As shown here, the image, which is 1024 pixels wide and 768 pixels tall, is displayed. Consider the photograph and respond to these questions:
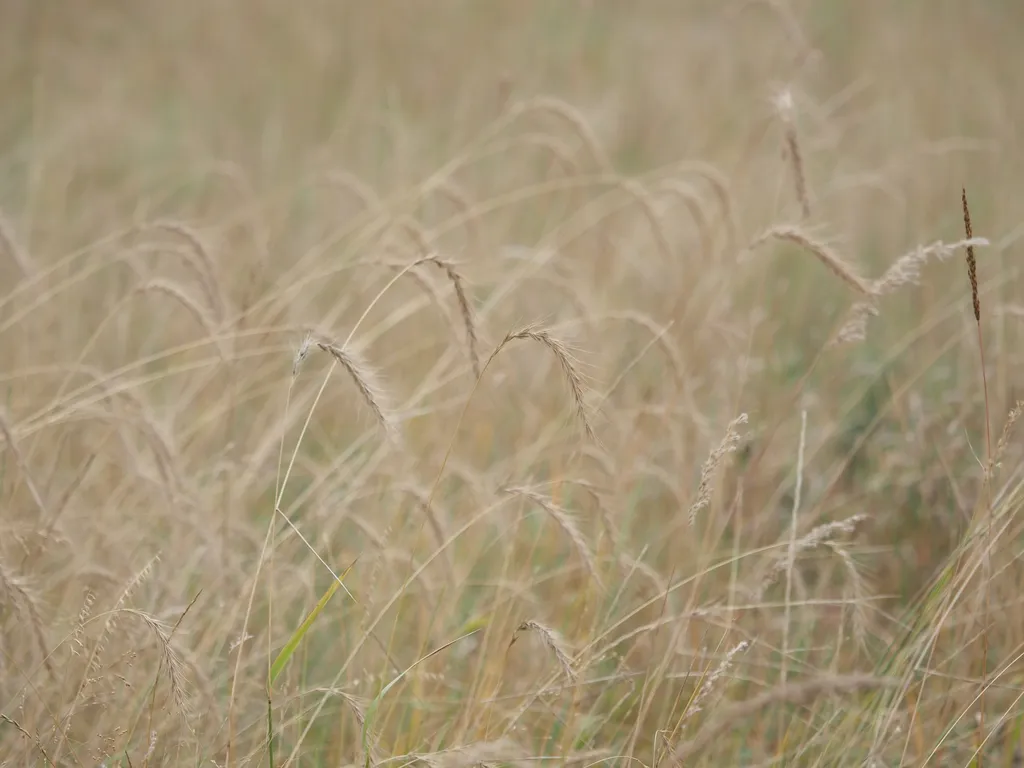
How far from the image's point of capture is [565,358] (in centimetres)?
136

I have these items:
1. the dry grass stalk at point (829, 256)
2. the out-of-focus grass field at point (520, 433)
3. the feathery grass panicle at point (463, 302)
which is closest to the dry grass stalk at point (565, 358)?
the out-of-focus grass field at point (520, 433)

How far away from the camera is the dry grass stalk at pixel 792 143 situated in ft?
6.68

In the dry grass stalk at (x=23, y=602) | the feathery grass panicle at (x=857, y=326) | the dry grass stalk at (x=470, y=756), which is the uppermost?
the feathery grass panicle at (x=857, y=326)

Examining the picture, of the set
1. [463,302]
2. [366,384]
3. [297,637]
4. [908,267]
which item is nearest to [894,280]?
[908,267]

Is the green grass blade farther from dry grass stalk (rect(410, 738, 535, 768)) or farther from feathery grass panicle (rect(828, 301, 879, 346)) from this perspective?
feathery grass panicle (rect(828, 301, 879, 346))

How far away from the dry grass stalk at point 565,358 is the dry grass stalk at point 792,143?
1027mm

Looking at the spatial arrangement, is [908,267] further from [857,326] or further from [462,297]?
[462,297]

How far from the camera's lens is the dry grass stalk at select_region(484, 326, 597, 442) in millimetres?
1334

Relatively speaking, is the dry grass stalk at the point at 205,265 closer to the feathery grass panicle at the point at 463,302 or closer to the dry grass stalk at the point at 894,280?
the feathery grass panicle at the point at 463,302

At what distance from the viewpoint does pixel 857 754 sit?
1844 millimetres

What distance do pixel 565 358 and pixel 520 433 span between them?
1745 millimetres

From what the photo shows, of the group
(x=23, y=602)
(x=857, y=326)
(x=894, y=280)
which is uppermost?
(x=894, y=280)

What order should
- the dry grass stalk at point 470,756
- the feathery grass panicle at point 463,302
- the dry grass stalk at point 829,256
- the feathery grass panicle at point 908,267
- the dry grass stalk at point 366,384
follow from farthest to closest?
the dry grass stalk at point 829,256, the feathery grass panicle at point 908,267, the feathery grass panicle at point 463,302, the dry grass stalk at point 366,384, the dry grass stalk at point 470,756

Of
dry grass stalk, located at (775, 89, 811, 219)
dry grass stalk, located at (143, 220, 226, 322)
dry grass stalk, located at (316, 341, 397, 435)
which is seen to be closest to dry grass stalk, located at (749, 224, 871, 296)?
dry grass stalk, located at (775, 89, 811, 219)
